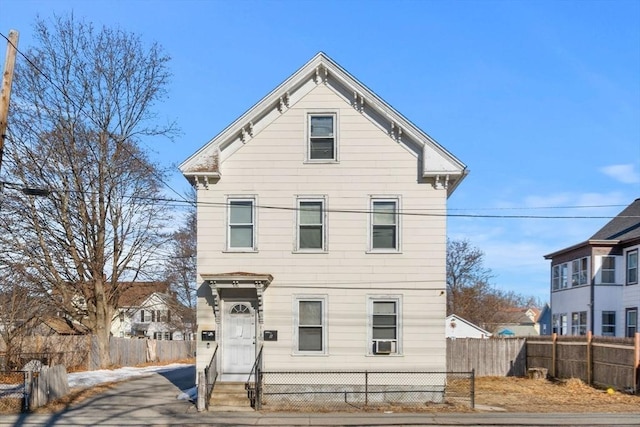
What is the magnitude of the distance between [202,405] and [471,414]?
23.2 ft

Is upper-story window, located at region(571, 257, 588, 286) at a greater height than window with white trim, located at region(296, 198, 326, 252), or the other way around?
window with white trim, located at region(296, 198, 326, 252)

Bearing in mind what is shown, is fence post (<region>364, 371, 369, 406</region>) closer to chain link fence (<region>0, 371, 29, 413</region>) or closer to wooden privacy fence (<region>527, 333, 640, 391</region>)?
chain link fence (<region>0, 371, 29, 413</region>)

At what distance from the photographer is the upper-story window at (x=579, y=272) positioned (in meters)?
39.8

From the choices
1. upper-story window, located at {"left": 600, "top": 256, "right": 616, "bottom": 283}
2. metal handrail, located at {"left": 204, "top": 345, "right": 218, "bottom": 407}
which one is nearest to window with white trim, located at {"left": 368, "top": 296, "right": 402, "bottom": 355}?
metal handrail, located at {"left": 204, "top": 345, "right": 218, "bottom": 407}

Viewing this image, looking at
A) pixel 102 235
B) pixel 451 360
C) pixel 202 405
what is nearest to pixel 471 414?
pixel 202 405

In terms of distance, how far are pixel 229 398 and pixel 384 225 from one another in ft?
22.2

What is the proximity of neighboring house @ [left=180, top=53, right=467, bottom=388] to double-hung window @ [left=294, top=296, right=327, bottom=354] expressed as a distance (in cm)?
3

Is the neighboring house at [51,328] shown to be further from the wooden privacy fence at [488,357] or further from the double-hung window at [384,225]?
the double-hung window at [384,225]

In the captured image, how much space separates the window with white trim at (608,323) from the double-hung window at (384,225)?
22165 millimetres

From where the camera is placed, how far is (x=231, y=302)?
20.8 m

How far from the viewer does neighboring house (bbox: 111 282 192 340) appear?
40244 mm

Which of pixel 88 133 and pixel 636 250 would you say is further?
pixel 636 250

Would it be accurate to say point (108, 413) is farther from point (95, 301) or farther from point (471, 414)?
point (95, 301)

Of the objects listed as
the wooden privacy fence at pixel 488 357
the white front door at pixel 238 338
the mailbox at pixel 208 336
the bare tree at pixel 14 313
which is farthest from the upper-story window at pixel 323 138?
the wooden privacy fence at pixel 488 357
